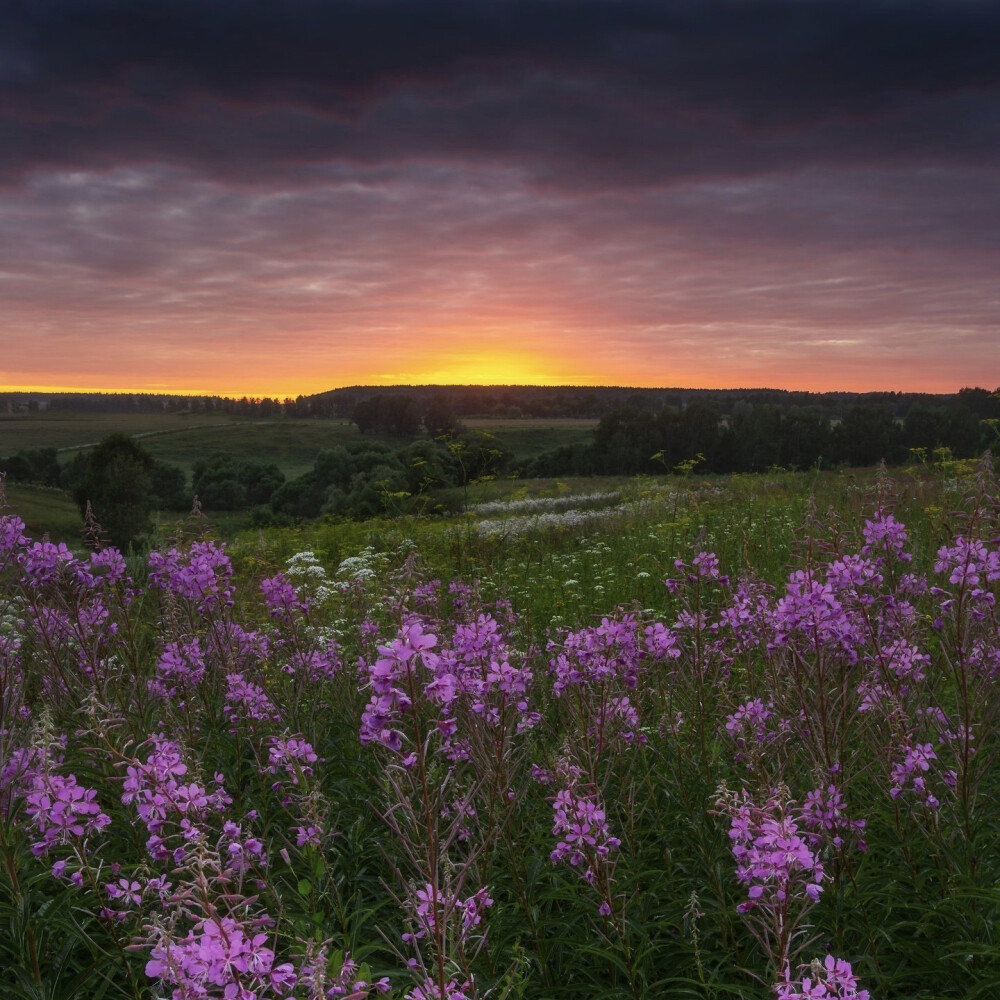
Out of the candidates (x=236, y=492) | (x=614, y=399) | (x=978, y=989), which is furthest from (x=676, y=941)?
(x=614, y=399)

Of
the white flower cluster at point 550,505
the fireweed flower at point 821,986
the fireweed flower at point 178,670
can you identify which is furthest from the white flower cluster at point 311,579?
the white flower cluster at point 550,505

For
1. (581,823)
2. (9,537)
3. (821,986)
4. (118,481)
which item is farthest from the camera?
(118,481)

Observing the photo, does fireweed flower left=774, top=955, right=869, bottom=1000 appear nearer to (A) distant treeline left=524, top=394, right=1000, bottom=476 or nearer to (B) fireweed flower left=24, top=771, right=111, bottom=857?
(B) fireweed flower left=24, top=771, right=111, bottom=857

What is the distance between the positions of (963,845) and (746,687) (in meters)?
1.82

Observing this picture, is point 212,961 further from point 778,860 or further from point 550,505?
point 550,505

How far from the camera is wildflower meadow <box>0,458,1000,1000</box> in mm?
2043

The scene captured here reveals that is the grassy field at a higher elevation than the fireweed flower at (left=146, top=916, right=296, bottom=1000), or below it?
higher

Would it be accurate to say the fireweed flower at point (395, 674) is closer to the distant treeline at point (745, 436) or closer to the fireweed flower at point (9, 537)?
the fireweed flower at point (9, 537)

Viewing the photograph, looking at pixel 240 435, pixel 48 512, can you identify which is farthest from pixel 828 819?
pixel 240 435

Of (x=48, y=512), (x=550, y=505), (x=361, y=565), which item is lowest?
(x=48, y=512)

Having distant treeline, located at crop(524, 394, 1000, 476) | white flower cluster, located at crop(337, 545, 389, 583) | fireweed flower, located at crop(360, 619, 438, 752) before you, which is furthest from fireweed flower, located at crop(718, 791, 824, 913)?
distant treeline, located at crop(524, 394, 1000, 476)

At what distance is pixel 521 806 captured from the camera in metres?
3.95

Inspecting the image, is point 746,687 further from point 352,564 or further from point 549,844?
point 352,564

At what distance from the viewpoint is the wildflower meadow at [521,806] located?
6.70 ft
